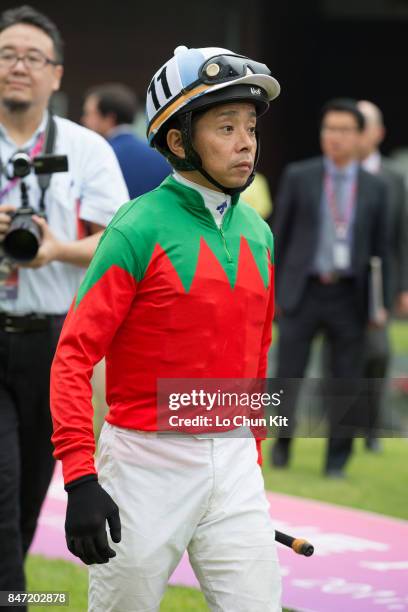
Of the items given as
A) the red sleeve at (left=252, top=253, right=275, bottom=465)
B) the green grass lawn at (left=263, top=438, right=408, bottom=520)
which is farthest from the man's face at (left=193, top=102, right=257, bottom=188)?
the green grass lawn at (left=263, top=438, right=408, bottom=520)

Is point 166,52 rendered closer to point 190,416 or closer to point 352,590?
point 352,590

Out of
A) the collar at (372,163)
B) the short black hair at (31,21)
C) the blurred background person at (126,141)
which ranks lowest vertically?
the collar at (372,163)

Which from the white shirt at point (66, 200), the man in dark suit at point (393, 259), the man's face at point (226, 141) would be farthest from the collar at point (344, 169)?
the man's face at point (226, 141)

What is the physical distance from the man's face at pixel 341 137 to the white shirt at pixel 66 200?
15.7 feet

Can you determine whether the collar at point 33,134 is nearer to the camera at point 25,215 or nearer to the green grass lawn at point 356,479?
the camera at point 25,215

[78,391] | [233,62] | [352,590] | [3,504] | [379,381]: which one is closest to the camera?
[78,391]

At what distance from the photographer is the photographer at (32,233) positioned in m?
5.08

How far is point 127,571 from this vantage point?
3812mm

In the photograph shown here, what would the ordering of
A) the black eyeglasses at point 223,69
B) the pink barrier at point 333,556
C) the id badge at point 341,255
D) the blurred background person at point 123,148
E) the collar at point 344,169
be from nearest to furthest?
the black eyeglasses at point 223,69 < the pink barrier at point 333,556 < the blurred background person at point 123,148 < the id badge at point 341,255 < the collar at point 344,169

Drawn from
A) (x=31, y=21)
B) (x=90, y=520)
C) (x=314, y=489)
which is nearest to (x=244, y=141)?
(x=90, y=520)

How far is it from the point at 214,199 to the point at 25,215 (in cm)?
127

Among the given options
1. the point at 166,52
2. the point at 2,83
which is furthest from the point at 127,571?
the point at 166,52

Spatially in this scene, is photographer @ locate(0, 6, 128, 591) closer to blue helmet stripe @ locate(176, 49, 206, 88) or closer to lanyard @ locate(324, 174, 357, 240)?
blue helmet stripe @ locate(176, 49, 206, 88)

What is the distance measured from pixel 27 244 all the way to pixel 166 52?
18239 mm
